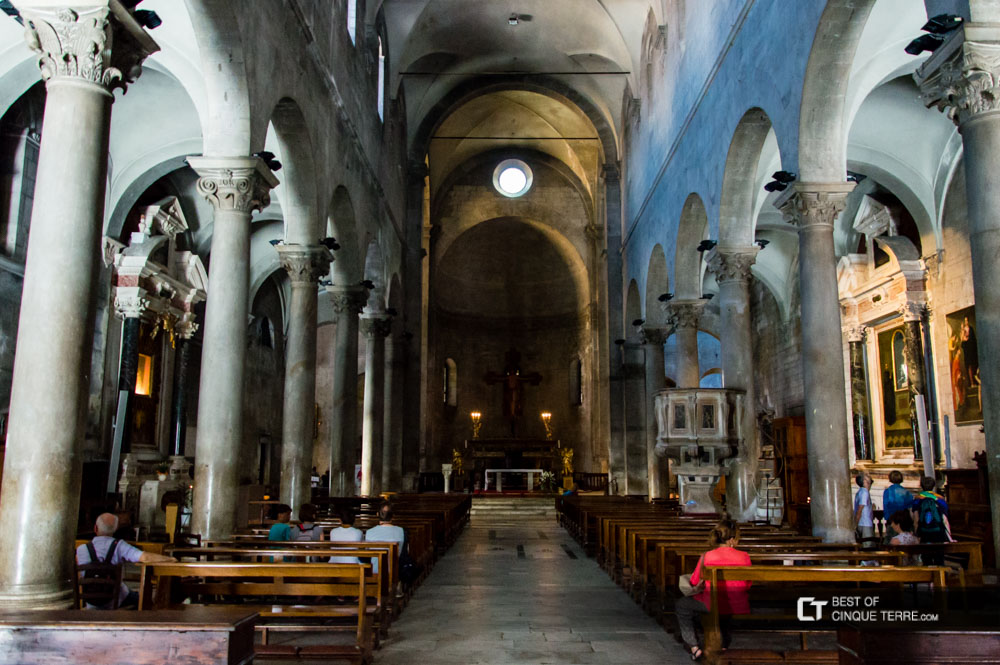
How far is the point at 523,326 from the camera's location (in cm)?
3497

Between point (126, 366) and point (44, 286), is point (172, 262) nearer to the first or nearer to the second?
point (126, 366)

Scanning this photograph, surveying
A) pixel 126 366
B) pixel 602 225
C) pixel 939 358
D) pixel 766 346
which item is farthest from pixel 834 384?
pixel 602 225

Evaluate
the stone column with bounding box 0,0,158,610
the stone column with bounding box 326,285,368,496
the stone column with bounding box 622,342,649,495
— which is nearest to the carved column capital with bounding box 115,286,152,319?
the stone column with bounding box 326,285,368,496

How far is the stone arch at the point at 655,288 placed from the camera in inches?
842

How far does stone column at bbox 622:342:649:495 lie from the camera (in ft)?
82.1

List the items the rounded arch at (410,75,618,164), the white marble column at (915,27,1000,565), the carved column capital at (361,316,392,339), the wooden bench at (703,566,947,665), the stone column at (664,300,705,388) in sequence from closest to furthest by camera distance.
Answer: the wooden bench at (703,566,947,665) < the white marble column at (915,27,1000,565) < the stone column at (664,300,705,388) < the carved column capital at (361,316,392,339) < the rounded arch at (410,75,618,164)

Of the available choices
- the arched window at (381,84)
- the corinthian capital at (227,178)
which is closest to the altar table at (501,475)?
the arched window at (381,84)

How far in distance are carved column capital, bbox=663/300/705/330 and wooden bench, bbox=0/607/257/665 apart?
15.5 m

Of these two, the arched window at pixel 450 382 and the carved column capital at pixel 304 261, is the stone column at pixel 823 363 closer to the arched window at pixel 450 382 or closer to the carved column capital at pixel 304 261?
the carved column capital at pixel 304 261

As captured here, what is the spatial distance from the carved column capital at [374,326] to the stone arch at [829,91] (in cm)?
1367

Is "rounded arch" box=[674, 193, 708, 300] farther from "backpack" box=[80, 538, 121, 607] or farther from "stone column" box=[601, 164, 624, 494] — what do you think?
"backpack" box=[80, 538, 121, 607]

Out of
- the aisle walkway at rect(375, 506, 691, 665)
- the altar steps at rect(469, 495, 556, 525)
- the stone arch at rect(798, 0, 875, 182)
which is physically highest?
the stone arch at rect(798, 0, 875, 182)

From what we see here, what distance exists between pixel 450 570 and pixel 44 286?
23.6ft

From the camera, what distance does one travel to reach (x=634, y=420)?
→ 2547 centimetres
